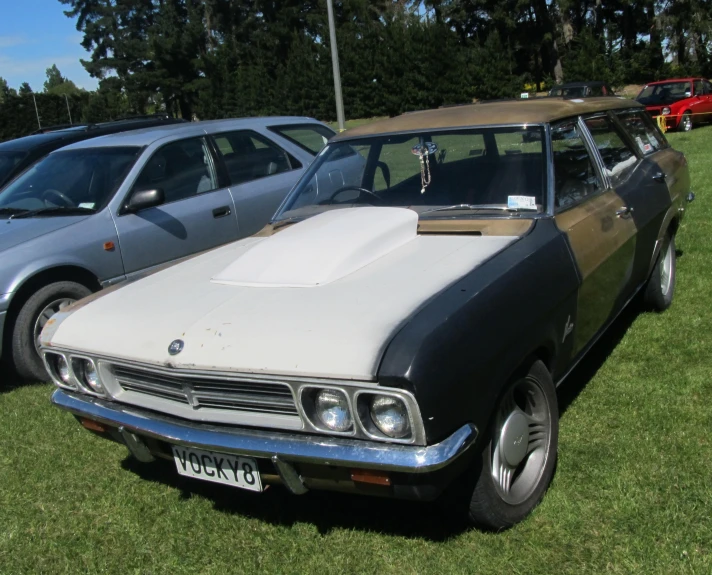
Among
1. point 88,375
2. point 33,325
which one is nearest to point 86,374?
point 88,375

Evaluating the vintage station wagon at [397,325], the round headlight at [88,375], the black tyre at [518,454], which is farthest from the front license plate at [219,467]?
the black tyre at [518,454]

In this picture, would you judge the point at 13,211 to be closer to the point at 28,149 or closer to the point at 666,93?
the point at 28,149

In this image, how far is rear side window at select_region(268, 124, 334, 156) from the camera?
7.15 metres

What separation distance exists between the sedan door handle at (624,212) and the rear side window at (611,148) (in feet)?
0.69

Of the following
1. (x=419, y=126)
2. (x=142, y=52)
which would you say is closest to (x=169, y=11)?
(x=142, y=52)

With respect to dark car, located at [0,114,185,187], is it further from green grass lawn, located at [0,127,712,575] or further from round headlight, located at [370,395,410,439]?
round headlight, located at [370,395,410,439]

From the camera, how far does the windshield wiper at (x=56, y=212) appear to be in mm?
5539

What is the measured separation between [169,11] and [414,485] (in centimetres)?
6049

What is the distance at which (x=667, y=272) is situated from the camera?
527 centimetres

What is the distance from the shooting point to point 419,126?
4.13 m

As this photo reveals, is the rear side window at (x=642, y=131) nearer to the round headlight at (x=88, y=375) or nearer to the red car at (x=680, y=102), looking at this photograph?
the round headlight at (x=88, y=375)

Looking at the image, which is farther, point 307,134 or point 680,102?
point 680,102

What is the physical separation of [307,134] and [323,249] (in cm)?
435

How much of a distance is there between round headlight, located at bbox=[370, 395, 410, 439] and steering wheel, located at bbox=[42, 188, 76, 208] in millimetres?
4073
